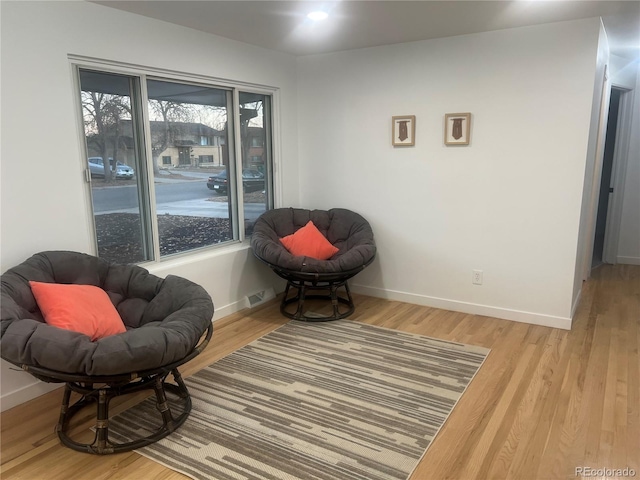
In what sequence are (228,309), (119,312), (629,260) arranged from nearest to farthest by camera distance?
(119,312), (228,309), (629,260)

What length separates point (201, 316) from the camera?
2373mm

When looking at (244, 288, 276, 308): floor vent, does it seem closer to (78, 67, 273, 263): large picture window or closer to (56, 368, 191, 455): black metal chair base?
(78, 67, 273, 263): large picture window

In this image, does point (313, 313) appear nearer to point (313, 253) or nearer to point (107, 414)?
point (313, 253)

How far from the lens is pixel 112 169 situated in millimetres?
3109

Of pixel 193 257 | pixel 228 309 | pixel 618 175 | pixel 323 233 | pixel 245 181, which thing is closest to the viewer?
pixel 193 257

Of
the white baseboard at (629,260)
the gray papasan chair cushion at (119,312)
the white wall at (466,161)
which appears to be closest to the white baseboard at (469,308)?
the white wall at (466,161)

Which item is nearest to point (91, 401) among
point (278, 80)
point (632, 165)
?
point (278, 80)

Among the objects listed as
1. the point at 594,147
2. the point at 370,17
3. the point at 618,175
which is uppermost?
the point at 370,17

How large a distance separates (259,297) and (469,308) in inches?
75.2

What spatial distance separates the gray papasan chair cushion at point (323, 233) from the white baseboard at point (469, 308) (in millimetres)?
628

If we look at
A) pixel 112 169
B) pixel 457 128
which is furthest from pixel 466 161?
pixel 112 169

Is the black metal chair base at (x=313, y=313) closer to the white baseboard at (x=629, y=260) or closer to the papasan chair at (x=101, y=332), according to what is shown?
the papasan chair at (x=101, y=332)

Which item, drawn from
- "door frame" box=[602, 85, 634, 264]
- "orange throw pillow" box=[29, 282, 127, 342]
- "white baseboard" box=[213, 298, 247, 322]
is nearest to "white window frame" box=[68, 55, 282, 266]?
"white baseboard" box=[213, 298, 247, 322]

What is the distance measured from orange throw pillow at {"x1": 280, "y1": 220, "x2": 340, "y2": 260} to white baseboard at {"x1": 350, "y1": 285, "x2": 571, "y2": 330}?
2.19 feet
